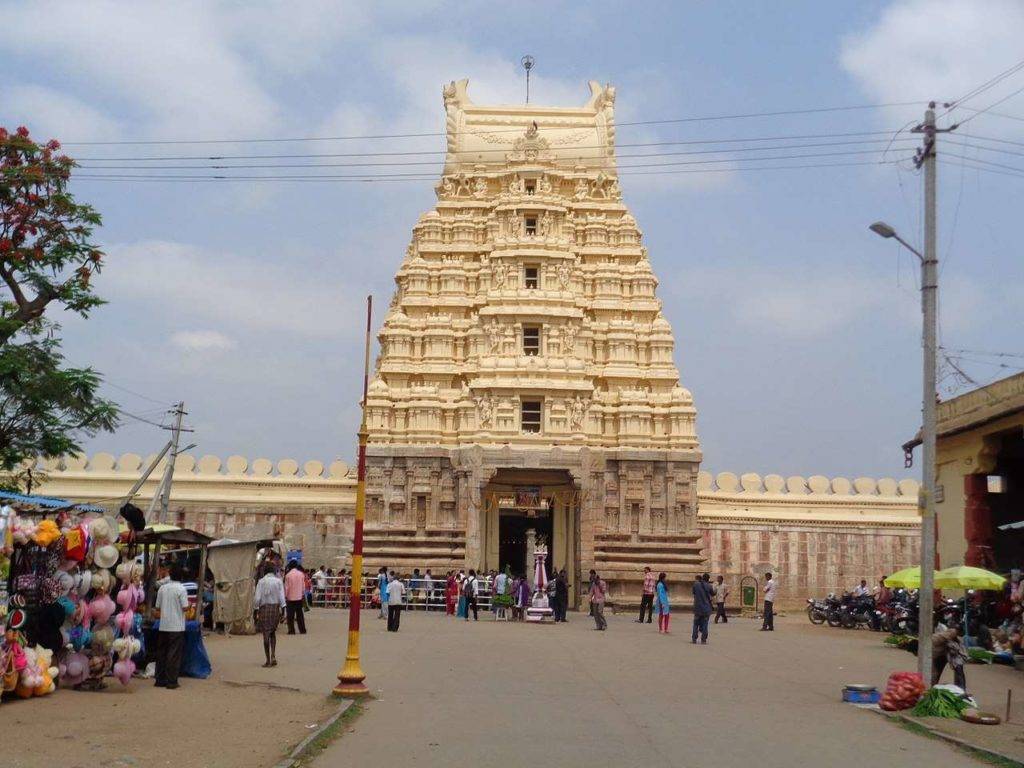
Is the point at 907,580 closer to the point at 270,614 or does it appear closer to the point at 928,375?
the point at 928,375

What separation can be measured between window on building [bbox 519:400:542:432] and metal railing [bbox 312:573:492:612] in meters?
6.31

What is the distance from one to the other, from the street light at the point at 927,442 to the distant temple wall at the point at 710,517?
2436 centimetres

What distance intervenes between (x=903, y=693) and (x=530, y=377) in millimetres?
25191

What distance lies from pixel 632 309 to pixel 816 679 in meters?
25.2

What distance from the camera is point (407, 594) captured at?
3556 centimetres

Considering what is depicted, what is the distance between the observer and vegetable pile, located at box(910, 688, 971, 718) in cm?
1419

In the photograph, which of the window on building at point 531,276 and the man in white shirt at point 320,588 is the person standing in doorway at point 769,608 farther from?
the window on building at point 531,276

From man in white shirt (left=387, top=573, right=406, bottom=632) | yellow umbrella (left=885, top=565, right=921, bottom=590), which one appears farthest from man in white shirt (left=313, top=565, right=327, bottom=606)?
yellow umbrella (left=885, top=565, right=921, bottom=590)

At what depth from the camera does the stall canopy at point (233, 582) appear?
2458 cm

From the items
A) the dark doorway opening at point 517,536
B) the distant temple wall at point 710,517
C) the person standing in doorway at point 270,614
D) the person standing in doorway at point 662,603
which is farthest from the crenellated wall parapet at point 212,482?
the person standing in doorway at point 270,614

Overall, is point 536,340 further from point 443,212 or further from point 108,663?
point 108,663

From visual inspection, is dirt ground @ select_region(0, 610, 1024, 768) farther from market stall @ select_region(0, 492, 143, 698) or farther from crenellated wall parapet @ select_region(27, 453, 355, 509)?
crenellated wall parapet @ select_region(27, 453, 355, 509)

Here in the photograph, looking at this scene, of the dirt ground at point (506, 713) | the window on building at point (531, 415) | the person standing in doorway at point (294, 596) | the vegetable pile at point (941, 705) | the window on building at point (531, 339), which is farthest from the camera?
the window on building at point (531, 339)

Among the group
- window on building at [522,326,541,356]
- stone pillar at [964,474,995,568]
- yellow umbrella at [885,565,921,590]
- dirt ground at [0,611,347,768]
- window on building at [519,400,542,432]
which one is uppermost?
window on building at [522,326,541,356]
